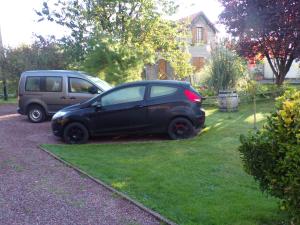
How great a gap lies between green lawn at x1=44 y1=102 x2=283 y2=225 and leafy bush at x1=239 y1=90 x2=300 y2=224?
800 millimetres

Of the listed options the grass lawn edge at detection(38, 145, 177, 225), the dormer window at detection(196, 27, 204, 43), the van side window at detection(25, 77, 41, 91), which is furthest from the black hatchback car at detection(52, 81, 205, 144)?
the dormer window at detection(196, 27, 204, 43)

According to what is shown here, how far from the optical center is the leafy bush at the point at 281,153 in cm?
380

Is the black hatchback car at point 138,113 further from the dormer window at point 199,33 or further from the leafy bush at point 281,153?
the dormer window at point 199,33

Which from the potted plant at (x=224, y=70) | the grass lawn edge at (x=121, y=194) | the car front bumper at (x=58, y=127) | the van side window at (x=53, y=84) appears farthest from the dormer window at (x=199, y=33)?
the grass lawn edge at (x=121, y=194)

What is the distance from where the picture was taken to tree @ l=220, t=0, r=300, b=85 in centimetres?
1725

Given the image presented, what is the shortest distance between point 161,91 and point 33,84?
6046 millimetres

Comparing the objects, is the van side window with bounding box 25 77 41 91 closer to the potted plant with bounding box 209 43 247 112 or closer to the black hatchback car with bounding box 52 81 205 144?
the black hatchback car with bounding box 52 81 205 144

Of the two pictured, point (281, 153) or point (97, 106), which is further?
point (97, 106)

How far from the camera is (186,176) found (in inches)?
264

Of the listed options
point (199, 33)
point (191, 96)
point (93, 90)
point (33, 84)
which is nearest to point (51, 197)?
point (191, 96)

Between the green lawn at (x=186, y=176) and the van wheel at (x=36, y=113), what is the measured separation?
4.82 metres

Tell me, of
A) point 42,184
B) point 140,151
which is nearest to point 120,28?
point 140,151

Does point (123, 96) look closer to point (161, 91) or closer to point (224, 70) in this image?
point (161, 91)

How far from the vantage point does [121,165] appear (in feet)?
25.1
